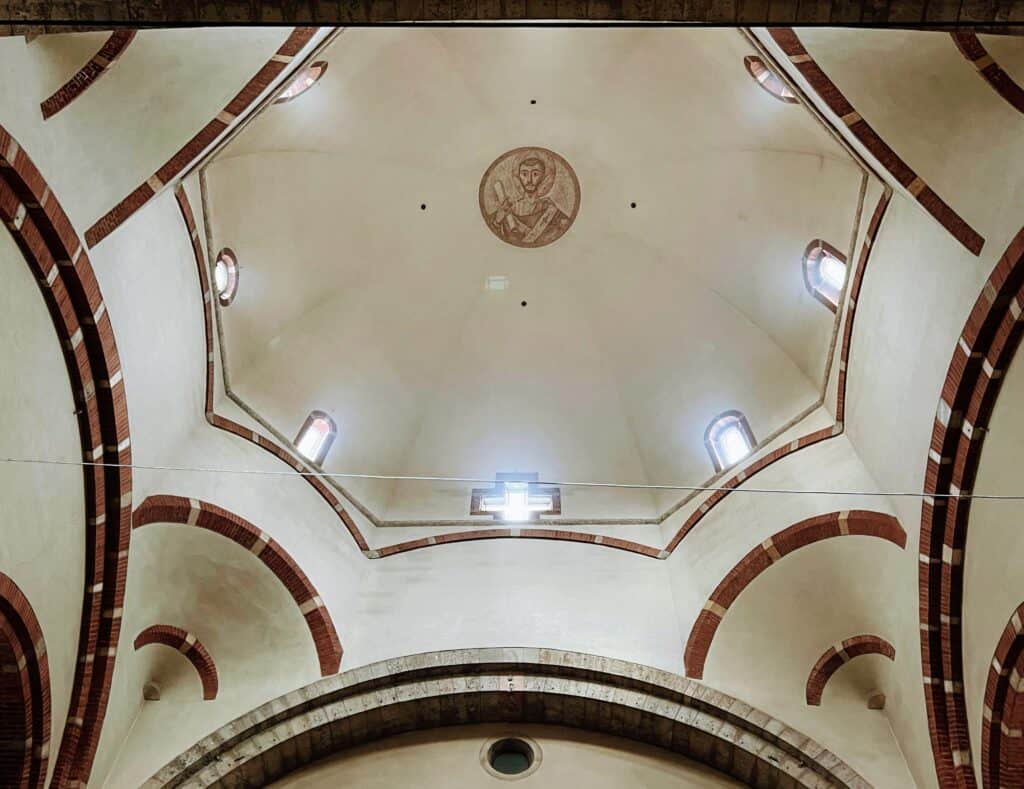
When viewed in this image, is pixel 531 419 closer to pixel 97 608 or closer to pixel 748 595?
pixel 748 595

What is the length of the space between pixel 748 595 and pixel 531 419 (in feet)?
17.1

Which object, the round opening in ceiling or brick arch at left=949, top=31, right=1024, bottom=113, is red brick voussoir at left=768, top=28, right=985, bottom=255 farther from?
the round opening in ceiling

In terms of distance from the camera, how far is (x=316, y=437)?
44.8 ft

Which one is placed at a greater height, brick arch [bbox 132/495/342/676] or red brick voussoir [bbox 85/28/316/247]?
red brick voussoir [bbox 85/28/316/247]

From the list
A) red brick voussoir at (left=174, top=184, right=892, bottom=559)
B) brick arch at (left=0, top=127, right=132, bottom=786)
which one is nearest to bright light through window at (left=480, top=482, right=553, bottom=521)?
red brick voussoir at (left=174, top=184, right=892, bottom=559)

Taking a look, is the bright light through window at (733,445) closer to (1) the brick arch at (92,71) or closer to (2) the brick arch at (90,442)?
(2) the brick arch at (90,442)

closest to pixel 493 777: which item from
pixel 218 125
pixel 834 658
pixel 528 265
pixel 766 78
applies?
pixel 834 658

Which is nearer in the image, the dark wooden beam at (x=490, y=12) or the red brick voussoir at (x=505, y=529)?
the dark wooden beam at (x=490, y=12)

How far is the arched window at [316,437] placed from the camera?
43.4ft

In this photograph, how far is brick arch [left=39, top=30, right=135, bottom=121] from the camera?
7.64m

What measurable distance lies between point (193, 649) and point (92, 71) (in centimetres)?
630

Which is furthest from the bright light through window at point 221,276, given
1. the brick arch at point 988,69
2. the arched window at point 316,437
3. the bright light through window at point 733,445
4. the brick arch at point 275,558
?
the brick arch at point 988,69

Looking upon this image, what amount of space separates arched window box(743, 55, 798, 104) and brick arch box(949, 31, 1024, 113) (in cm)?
428

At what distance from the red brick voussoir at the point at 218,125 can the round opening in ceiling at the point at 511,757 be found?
22.2 feet
